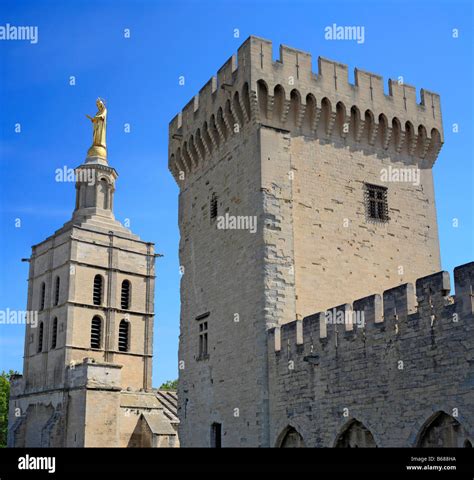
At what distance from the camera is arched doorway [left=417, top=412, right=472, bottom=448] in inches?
455

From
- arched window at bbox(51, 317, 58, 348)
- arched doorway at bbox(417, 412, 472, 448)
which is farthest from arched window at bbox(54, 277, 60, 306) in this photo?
arched doorway at bbox(417, 412, 472, 448)

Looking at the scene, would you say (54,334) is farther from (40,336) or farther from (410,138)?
(410,138)

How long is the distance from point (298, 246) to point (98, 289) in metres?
34.7

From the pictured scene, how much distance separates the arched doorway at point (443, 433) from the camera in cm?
1155

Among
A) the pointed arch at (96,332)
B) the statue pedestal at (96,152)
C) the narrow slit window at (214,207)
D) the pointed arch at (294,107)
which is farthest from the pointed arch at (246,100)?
the statue pedestal at (96,152)

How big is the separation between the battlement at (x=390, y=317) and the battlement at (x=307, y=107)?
20.3ft

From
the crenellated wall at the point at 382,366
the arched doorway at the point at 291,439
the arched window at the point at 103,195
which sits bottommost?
the arched doorway at the point at 291,439

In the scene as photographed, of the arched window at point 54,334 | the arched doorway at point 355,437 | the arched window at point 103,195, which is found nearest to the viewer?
the arched doorway at point 355,437

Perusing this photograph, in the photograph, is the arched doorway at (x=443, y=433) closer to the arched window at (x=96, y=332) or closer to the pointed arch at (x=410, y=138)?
the pointed arch at (x=410, y=138)

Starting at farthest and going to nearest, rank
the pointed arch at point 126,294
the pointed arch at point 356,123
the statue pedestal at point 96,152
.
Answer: the statue pedestal at point 96,152
the pointed arch at point 126,294
the pointed arch at point 356,123

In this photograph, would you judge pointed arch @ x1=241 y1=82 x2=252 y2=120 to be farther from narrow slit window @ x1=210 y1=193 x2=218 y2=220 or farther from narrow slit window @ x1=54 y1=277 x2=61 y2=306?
narrow slit window @ x1=54 y1=277 x2=61 y2=306

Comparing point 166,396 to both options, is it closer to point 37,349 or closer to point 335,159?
point 37,349
